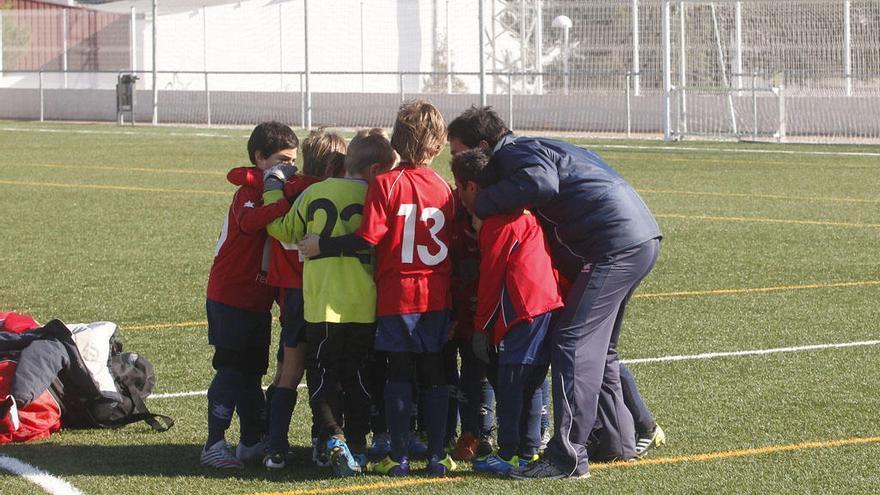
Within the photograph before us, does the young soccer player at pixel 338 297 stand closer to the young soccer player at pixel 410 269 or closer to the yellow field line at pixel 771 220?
the young soccer player at pixel 410 269

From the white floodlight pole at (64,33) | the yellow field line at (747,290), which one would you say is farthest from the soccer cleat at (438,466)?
the white floodlight pole at (64,33)

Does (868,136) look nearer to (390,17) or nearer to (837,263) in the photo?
(390,17)

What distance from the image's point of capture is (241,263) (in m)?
5.99

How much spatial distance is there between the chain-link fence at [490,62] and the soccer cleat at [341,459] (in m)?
23.8

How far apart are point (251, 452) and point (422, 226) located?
1.21 meters

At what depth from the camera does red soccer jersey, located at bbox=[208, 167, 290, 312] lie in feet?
19.5

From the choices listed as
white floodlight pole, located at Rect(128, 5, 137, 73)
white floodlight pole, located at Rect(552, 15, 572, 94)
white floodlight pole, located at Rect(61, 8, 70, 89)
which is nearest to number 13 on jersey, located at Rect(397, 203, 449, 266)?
white floodlight pole, located at Rect(552, 15, 572, 94)

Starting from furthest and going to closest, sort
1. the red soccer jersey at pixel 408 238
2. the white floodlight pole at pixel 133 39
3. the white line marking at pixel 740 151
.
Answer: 1. the white floodlight pole at pixel 133 39
2. the white line marking at pixel 740 151
3. the red soccer jersey at pixel 408 238

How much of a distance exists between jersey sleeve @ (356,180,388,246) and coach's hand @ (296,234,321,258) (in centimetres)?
16

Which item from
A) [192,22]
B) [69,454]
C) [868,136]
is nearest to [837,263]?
[69,454]

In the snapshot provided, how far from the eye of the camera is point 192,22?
46.5m

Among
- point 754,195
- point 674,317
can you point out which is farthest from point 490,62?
point 674,317

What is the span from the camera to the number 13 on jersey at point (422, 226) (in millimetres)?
5605

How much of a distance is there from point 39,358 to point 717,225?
9.66m
